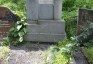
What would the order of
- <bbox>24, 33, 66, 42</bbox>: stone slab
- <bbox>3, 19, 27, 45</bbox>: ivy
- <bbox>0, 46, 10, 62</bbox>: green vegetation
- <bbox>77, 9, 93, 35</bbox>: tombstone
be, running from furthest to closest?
<bbox>24, 33, 66, 42</bbox>: stone slab → <bbox>3, 19, 27, 45</bbox>: ivy → <bbox>77, 9, 93, 35</bbox>: tombstone → <bbox>0, 46, 10, 62</bbox>: green vegetation

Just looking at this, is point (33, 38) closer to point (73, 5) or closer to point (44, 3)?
point (44, 3)

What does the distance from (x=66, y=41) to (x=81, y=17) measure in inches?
31.5

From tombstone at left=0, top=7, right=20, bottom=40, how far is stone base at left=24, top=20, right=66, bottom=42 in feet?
1.76

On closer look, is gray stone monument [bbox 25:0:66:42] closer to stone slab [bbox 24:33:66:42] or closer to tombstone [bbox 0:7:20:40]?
stone slab [bbox 24:33:66:42]

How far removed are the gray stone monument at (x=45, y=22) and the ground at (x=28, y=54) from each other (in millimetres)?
262

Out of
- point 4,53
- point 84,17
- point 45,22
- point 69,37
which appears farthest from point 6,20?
point 84,17

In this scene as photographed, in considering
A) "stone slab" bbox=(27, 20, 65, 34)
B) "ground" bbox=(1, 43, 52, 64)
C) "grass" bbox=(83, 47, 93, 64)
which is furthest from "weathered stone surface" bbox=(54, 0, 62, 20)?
"grass" bbox=(83, 47, 93, 64)

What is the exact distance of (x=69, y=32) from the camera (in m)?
6.86

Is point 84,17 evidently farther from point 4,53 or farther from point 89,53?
point 4,53

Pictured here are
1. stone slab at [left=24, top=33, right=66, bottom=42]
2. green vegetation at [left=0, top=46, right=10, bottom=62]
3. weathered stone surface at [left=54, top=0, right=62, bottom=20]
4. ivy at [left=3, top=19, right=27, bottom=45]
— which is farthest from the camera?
stone slab at [left=24, top=33, right=66, bottom=42]

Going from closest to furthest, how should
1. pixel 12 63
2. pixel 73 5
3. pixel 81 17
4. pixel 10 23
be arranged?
pixel 12 63, pixel 81 17, pixel 10 23, pixel 73 5

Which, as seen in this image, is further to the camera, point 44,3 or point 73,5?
point 73,5

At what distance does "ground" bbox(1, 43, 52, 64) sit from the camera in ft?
17.6

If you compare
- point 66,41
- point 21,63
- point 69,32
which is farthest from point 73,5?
point 21,63
